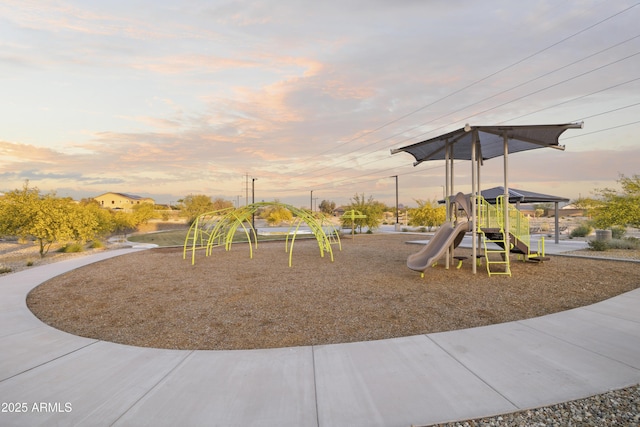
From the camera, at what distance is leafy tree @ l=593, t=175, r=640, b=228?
14.8 metres

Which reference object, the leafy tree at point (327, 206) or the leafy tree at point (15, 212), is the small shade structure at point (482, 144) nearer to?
the leafy tree at point (15, 212)

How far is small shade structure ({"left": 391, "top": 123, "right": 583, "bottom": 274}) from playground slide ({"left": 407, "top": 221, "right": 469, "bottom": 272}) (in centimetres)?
55

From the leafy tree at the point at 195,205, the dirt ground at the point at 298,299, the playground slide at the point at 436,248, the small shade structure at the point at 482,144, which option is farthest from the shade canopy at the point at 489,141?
the leafy tree at the point at 195,205

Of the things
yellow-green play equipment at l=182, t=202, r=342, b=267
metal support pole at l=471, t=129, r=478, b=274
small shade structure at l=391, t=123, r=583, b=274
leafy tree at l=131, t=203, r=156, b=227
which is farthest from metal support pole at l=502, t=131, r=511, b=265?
leafy tree at l=131, t=203, r=156, b=227

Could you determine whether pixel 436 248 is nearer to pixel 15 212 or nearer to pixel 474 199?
pixel 474 199

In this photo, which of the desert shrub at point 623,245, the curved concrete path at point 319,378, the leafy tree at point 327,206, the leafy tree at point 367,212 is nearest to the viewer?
the curved concrete path at point 319,378

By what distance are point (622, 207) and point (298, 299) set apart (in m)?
16.3

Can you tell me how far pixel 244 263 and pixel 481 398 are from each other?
10.7 m

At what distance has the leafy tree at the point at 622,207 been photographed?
14.8m

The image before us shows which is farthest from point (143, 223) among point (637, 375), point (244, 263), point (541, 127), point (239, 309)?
point (637, 375)

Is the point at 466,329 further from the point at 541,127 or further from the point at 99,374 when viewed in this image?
the point at 541,127

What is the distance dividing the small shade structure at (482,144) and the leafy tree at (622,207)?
6.51 metres

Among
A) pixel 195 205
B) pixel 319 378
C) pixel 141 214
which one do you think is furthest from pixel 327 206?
pixel 319 378

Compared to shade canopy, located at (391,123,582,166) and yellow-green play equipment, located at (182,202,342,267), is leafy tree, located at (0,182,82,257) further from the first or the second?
shade canopy, located at (391,123,582,166)
